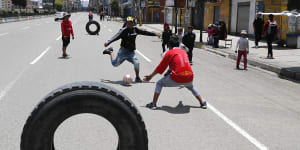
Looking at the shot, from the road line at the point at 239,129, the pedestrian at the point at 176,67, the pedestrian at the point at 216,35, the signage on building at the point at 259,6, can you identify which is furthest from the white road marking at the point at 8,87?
the signage on building at the point at 259,6

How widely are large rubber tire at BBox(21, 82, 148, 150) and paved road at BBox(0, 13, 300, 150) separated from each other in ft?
4.99

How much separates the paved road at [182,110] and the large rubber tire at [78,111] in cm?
152

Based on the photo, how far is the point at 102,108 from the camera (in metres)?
2.72

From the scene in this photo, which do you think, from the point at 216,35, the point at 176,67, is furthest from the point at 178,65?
the point at 216,35

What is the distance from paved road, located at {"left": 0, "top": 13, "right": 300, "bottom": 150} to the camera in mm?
4555

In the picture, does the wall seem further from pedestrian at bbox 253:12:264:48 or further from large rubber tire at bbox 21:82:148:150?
large rubber tire at bbox 21:82:148:150

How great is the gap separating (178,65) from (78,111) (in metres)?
3.47

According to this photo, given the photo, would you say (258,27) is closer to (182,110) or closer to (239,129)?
(182,110)

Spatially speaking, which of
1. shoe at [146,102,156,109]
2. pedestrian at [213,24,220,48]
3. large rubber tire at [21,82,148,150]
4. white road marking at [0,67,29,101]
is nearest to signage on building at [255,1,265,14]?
pedestrian at [213,24,220,48]

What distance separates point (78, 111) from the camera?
2730 millimetres

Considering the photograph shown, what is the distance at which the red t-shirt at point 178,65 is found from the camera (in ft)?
19.6

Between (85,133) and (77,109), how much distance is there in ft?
6.97

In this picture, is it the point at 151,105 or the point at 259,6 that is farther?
the point at 259,6

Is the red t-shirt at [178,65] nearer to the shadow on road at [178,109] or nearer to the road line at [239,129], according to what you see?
the shadow on road at [178,109]
